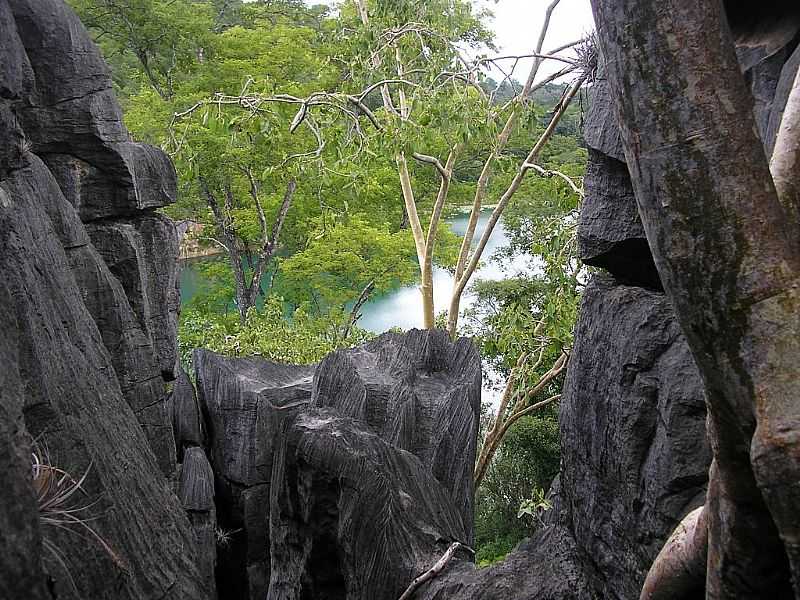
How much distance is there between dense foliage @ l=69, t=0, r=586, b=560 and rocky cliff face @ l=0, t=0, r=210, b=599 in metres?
1.60

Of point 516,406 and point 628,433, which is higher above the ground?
point 628,433

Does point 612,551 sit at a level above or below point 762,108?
below

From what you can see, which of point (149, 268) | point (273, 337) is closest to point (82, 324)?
point (149, 268)

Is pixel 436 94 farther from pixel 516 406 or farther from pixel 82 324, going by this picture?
pixel 516 406

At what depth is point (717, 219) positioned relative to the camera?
4.99 feet

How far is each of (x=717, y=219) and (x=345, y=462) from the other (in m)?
2.67

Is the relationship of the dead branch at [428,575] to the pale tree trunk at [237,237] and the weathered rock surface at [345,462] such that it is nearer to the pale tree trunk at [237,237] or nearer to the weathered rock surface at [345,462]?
the weathered rock surface at [345,462]

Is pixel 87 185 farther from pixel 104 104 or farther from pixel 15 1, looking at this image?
pixel 15 1

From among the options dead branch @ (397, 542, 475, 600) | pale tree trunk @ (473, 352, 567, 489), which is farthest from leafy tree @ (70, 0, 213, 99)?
dead branch @ (397, 542, 475, 600)

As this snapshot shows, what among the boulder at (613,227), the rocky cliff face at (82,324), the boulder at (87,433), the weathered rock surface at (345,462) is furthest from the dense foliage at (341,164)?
the boulder at (613,227)

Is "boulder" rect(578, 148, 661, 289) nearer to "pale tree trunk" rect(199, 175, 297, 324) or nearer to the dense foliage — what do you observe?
the dense foliage

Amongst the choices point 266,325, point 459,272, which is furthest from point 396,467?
point 266,325

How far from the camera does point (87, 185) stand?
5492 millimetres

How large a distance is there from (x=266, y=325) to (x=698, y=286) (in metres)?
9.03
